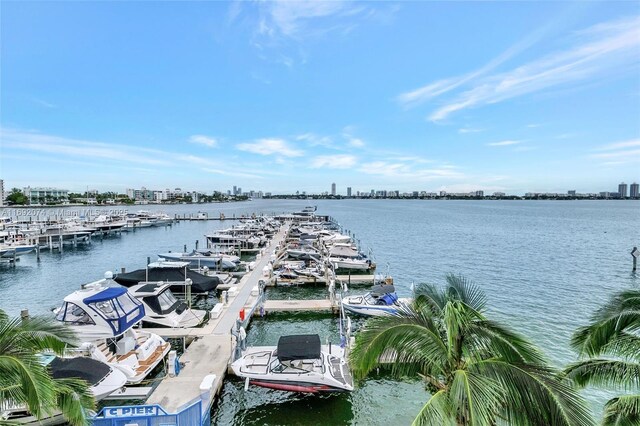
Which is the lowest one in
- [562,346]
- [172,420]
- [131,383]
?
[562,346]

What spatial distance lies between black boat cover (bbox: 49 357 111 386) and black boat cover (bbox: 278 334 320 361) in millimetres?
6205

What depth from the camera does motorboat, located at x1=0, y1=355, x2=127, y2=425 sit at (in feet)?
36.1

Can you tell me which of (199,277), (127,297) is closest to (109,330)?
(127,297)

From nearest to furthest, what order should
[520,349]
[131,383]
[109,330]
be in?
1. [520,349]
2. [131,383]
3. [109,330]

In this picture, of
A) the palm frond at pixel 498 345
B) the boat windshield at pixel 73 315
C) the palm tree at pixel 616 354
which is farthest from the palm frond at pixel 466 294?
the boat windshield at pixel 73 315

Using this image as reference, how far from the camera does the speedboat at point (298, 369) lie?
13.6 metres

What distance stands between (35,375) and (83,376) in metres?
6.87

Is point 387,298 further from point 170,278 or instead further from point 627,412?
point 627,412

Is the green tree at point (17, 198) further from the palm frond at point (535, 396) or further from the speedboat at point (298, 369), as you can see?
the palm frond at point (535, 396)

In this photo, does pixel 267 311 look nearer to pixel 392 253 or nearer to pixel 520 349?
pixel 520 349

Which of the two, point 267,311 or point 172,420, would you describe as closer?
point 172,420

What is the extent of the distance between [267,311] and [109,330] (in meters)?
10.7

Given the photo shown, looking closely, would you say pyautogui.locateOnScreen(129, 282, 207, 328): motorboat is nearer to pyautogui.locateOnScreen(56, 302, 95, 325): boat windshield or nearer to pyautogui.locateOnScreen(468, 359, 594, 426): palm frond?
pyautogui.locateOnScreen(56, 302, 95, 325): boat windshield

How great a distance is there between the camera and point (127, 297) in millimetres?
17188
